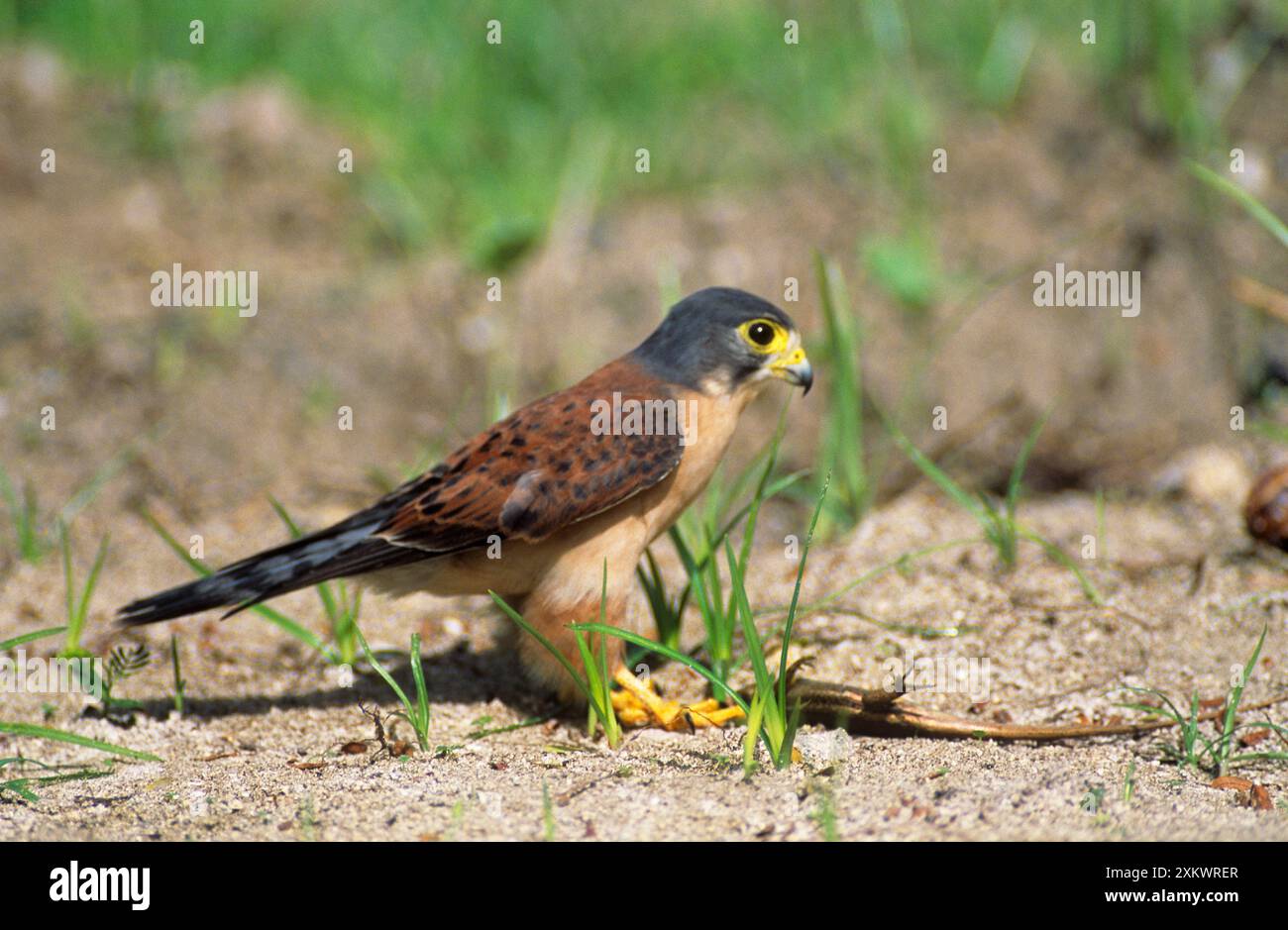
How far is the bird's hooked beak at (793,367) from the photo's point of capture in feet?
12.2

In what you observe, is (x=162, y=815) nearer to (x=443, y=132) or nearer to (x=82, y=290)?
(x=82, y=290)

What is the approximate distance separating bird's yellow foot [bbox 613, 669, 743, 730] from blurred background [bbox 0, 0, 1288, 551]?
1188 mm

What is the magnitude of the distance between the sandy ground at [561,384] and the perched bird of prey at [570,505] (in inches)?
13.5

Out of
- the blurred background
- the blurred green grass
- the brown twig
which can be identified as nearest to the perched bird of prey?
the brown twig

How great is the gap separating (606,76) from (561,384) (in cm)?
301

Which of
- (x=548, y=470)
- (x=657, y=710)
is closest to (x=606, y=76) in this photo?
(x=548, y=470)

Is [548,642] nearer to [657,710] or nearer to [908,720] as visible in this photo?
[657,710]

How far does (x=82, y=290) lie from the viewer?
659cm

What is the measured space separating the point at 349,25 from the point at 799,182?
3.72 meters

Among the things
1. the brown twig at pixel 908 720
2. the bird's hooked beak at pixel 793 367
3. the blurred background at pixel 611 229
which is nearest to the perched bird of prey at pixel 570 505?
the bird's hooked beak at pixel 793 367

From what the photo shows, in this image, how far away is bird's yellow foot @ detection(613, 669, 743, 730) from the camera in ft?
11.4

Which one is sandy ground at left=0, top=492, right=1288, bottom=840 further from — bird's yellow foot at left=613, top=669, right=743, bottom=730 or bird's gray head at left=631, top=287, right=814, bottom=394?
bird's gray head at left=631, top=287, right=814, bottom=394

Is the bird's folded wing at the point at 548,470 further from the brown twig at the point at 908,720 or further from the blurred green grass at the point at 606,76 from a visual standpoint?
the blurred green grass at the point at 606,76

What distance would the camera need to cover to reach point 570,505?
3467 millimetres
